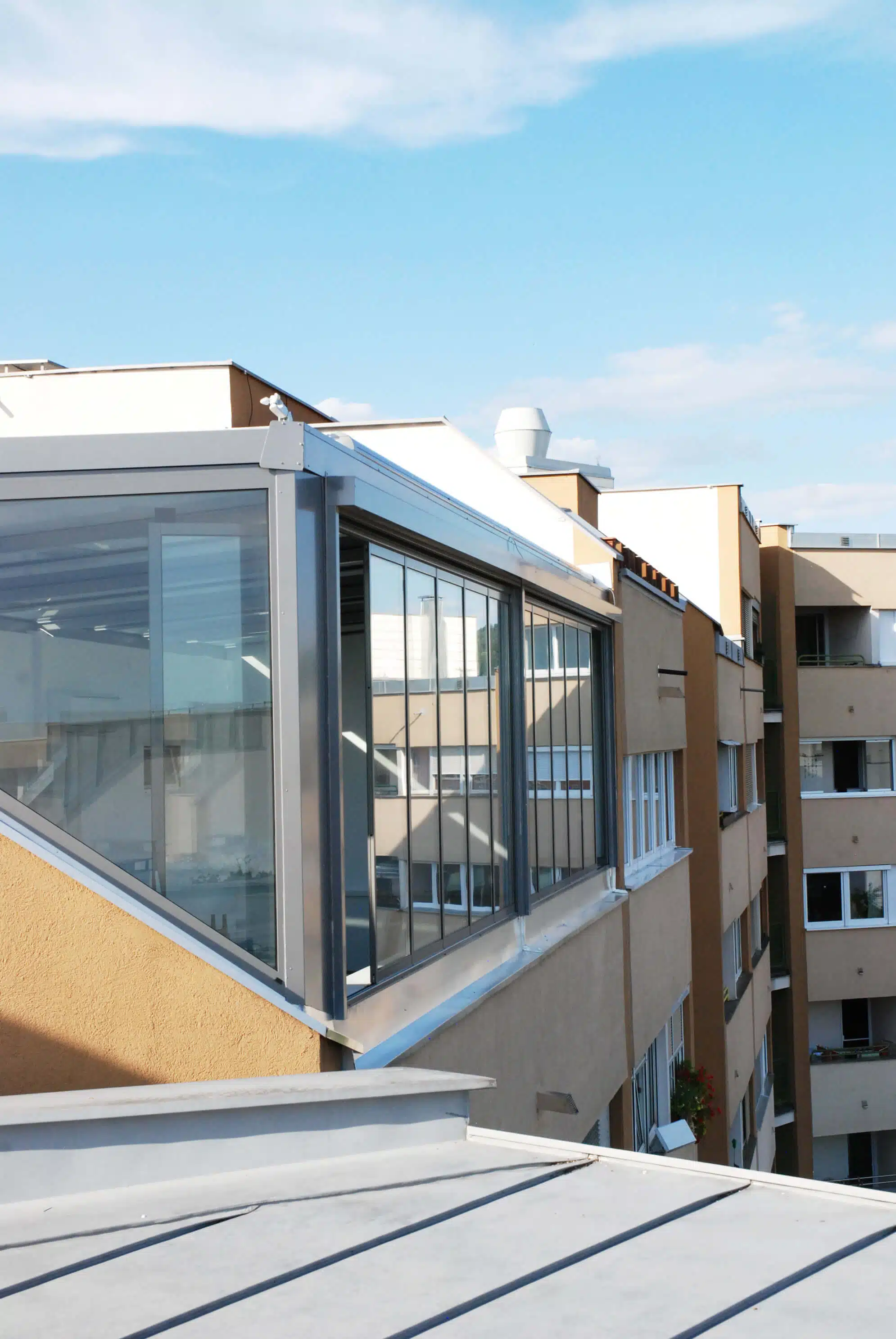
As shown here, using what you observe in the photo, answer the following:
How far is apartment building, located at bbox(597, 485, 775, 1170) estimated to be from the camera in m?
20.4

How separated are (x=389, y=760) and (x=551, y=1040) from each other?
4057 mm

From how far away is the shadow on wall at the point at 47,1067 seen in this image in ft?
18.3

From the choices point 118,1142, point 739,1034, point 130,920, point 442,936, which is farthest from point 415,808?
point 739,1034

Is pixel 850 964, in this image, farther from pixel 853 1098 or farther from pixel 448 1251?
pixel 448 1251

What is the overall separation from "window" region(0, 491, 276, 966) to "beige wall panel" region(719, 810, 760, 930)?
1572 centimetres

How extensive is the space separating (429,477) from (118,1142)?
12.0 meters

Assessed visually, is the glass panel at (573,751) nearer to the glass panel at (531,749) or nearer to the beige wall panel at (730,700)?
the glass panel at (531,749)

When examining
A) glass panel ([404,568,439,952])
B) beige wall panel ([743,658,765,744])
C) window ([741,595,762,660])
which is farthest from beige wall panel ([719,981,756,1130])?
glass panel ([404,568,439,952])

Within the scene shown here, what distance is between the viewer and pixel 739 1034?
23.0 metres

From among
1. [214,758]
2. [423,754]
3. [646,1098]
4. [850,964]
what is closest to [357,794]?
[423,754]

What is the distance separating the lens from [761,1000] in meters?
26.9

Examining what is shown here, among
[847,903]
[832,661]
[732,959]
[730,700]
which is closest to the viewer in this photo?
[730,700]

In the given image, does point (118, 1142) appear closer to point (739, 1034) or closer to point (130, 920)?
point (130, 920)

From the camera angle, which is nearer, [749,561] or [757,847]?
[757,847]
